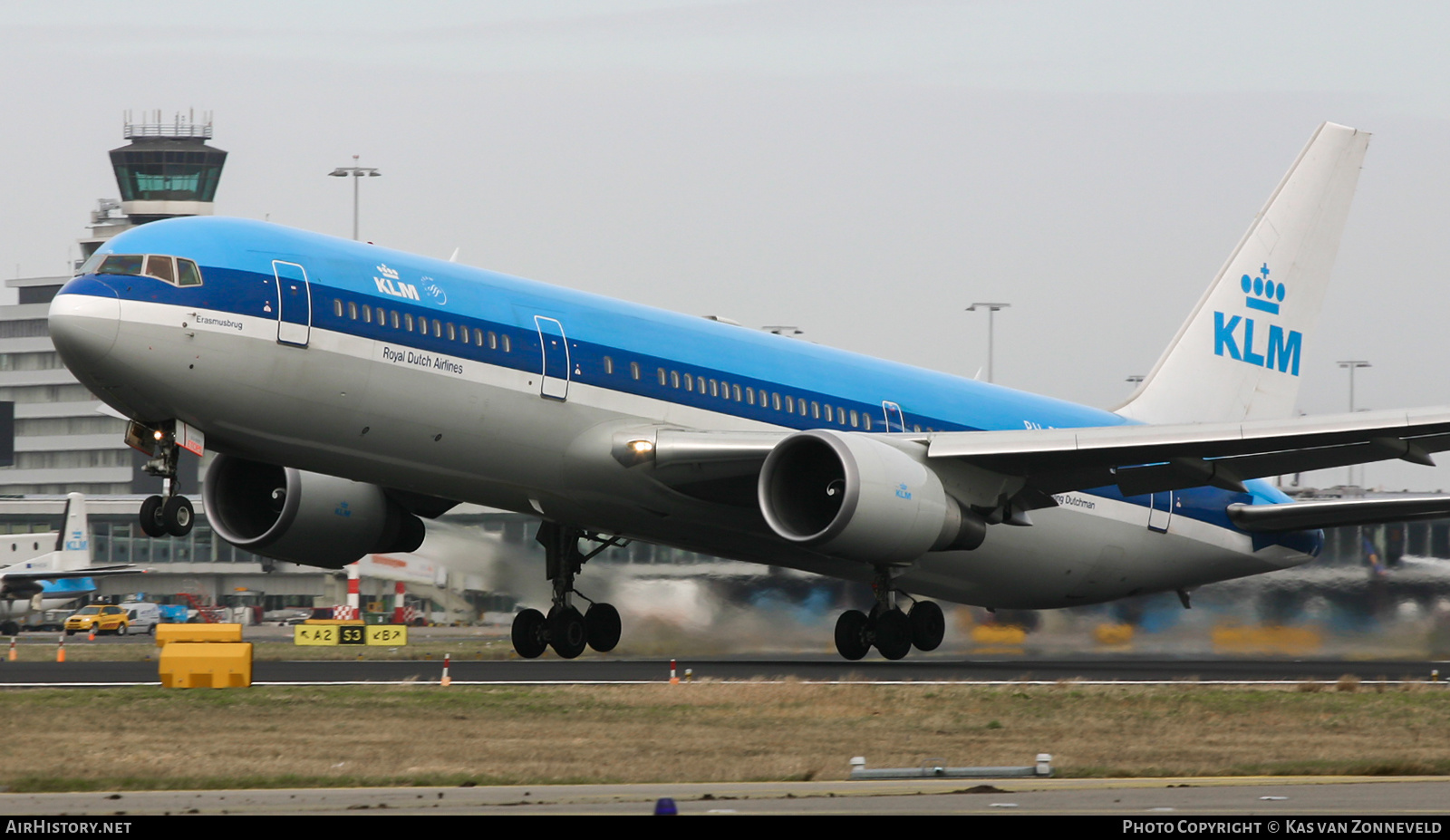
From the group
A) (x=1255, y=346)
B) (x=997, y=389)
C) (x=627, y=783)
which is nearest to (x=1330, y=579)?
(x=1255, y=346)

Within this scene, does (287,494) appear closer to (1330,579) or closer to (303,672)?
(303,672)

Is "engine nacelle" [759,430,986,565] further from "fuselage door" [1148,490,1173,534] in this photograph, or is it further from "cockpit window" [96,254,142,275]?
"cockpit window" [96,254,142,275]

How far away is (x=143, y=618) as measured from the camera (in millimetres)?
62875

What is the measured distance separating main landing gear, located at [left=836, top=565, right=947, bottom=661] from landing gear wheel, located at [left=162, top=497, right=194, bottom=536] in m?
10.7

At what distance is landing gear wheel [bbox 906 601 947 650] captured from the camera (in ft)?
94.2

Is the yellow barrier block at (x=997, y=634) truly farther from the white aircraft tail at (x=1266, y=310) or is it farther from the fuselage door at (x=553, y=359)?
the fuselage door at (x=553, y=359)

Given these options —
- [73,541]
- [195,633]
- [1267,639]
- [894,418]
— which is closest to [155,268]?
[195,633]

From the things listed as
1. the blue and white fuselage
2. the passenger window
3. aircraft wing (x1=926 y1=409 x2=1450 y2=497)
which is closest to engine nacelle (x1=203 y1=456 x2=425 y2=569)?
the blue and white fuselage

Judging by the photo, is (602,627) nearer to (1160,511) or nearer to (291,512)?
(291,512)

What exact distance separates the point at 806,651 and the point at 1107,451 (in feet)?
29.5

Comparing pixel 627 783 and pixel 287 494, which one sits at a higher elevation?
pixel 287 494

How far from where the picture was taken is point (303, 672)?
25.1m

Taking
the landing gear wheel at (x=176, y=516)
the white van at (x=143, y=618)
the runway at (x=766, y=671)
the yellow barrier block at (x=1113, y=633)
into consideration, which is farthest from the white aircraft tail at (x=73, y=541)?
the landing gear wheel at (x=176, y=516)

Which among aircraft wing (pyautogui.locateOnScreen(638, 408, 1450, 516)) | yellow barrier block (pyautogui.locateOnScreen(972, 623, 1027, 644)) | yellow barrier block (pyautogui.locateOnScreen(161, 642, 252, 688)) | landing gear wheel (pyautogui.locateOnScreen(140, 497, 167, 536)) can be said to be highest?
aircraft wing (pyautogui.locateOnScreen(638, 408, 1450, 516))
